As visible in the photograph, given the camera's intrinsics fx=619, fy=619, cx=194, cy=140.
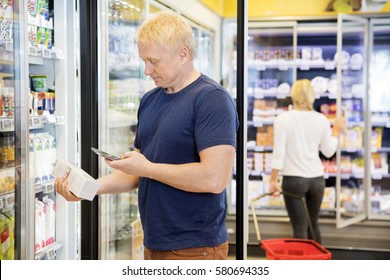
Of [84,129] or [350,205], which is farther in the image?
[350,205]

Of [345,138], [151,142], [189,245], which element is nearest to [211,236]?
[189,245]

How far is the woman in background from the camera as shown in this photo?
5312 millimetres

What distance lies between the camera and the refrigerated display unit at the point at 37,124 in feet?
10.1

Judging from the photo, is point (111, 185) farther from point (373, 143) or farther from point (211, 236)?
point (373, 143)

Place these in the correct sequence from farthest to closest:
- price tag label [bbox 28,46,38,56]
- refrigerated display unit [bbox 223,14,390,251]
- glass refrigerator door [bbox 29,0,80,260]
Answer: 1. refrigerated display unit [bbox 223,14,390,251]
2. glass refrigerator door [bbox 29,0,80,260]
3. price tag label [bbox 28,46,38,56]

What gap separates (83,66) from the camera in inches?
158

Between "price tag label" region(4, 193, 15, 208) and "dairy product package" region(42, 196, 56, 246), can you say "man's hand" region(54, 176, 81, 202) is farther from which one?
"dairy product package" region(42, 196, 56, 246)

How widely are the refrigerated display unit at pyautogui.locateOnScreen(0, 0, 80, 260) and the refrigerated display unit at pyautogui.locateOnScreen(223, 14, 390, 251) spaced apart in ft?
10.3

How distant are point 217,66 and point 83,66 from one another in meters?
1.40

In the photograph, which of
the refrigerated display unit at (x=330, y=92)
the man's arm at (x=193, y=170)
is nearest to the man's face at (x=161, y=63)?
the man's arm at (x=193, y=170)

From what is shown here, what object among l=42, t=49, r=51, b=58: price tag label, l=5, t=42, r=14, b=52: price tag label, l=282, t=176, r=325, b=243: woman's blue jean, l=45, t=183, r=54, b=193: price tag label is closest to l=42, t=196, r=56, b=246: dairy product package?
l=45, t=183, r=54, b=193: price tag label

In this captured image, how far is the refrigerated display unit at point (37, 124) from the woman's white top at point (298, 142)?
6.54ft

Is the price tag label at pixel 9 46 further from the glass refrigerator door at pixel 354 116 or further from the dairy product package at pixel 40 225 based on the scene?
the glass refrigerator door at pixel 354 116

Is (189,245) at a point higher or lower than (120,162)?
lower
